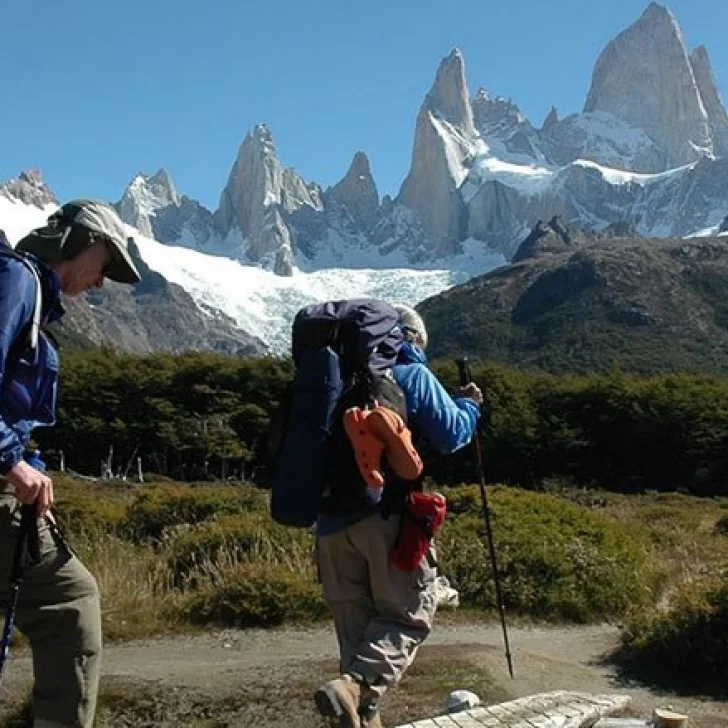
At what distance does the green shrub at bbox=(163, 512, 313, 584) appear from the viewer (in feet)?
28.0

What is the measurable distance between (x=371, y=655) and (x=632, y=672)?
307 cm

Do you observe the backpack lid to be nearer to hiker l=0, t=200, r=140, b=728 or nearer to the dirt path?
hiker l=0, t=200, r=140, b=728

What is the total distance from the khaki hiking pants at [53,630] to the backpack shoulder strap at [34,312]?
1.67 feet

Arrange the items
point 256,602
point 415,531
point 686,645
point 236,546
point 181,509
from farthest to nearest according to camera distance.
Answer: point 181,509 < point 236,546 < point 256,602 < point 686,645 < point 415,531

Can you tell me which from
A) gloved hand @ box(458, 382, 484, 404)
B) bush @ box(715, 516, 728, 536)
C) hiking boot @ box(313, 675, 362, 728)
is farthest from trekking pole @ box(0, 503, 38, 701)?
bush @ box(715, 516, 728, 536)

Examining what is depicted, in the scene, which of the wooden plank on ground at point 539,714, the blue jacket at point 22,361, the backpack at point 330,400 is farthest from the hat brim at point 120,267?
the wooden plank on ground at point 539,714

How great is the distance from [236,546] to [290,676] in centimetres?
339

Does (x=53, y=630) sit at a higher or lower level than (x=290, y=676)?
higher

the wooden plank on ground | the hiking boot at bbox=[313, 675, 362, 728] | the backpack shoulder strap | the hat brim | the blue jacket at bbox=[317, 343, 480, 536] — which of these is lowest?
the wooden plank on ground

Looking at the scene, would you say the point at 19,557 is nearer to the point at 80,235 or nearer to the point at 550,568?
the point at 80,235

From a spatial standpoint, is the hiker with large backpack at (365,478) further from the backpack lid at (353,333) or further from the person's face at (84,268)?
the person's face at (84,268)

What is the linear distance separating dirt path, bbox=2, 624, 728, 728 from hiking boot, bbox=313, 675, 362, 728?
4.49ft

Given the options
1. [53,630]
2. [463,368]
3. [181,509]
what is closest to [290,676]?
[463,368]

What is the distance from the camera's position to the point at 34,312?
113 inches
